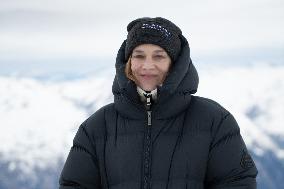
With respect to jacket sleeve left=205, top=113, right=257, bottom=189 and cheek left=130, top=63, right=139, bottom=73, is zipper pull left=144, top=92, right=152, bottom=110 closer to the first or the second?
cheek left=130, top=63, right=139, bottom=73

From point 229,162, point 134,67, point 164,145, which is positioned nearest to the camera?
point 229,162

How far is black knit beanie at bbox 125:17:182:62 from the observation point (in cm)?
680

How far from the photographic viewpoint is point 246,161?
21.6ft

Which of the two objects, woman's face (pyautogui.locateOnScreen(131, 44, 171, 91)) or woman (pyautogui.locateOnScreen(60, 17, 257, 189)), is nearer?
woman (pyautogui.locateOnScreen(60, 17, 257, 189))

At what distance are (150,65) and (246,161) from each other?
1.43 meters

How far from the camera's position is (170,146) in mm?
6727

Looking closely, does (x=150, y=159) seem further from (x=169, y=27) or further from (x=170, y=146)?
(x=169, y=27)

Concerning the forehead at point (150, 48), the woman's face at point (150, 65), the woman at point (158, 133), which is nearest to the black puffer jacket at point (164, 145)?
the woman at point (158, 133)

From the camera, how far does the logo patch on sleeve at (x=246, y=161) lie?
656 cm

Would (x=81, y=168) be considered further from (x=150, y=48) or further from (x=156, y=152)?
(x=150, y=48)

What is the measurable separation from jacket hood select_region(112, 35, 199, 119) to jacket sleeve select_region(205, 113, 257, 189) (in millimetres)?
495

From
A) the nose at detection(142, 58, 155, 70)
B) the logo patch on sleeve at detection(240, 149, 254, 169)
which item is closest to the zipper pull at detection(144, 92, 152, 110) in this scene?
the nose at detection(142, 58, 155, 70)

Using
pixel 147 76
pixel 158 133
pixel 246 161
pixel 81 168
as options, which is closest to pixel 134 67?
pixel 147 76

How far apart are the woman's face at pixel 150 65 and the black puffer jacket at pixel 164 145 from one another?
13 cm
